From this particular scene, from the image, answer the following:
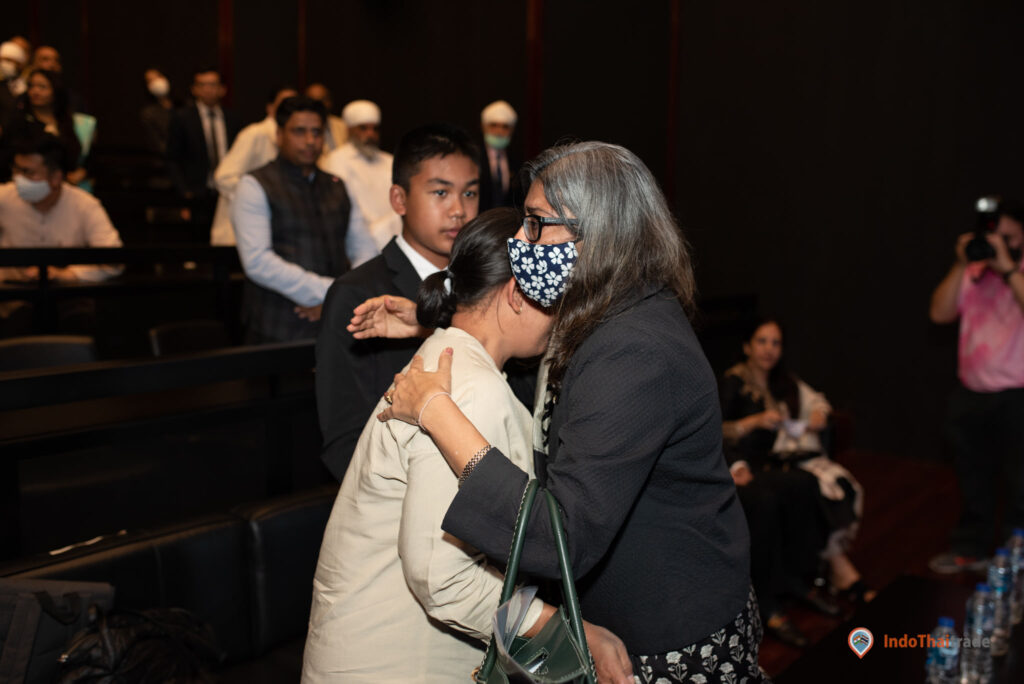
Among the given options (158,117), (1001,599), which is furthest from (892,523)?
(158,117)

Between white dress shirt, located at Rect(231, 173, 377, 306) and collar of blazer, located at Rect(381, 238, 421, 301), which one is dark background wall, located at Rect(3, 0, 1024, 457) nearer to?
white dress shirt, located at Rect(231, 173, 377, 306)

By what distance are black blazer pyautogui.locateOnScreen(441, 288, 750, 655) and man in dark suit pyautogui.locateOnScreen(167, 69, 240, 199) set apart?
19.4ft

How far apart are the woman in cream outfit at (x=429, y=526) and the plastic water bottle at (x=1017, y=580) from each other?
194 cm

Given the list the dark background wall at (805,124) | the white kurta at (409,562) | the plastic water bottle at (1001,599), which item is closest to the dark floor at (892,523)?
the dark background wall at (805,124)

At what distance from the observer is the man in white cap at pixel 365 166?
15.3 ft

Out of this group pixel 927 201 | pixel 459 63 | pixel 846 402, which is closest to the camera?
pixel 927 201

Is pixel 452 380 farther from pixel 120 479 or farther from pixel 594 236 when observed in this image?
pixel 120 479

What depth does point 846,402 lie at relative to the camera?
5922mm

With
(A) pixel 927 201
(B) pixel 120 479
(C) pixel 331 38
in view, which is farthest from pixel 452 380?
(C) pixel 331 38

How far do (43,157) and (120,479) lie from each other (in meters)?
2.43

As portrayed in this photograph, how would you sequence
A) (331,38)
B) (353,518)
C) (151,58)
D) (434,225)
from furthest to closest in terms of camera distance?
1. (151,58)
2. (331,38)
3. (434,225)
4. (353,518)

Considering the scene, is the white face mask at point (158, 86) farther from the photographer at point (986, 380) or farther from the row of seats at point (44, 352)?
the photographer at point (986, 380)

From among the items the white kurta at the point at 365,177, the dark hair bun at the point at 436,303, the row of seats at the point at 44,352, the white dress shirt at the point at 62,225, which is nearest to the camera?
the dark hair bun at the point at 436,303

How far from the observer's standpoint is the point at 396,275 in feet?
6.89
